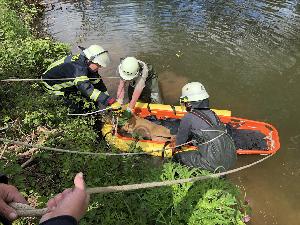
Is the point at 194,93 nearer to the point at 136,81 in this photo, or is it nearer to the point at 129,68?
the point at 129,68

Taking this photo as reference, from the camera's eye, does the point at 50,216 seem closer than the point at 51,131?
Yes

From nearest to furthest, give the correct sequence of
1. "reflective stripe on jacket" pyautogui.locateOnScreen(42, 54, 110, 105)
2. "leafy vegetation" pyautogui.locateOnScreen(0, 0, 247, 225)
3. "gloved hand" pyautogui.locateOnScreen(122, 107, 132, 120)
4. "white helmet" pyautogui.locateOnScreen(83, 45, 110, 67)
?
"leafy vegetation" pyautogui.locateOnScreen(0, 0, 247, 225) → "reflective stripe on jacket" pyautogui.locateOnScreen(42, 54, 110, 105) → "white helmet" pyautogui.locateOnScreen(83, 45, 110, 67) → "gloved hand" pyautogui.locateOnScreen(122, 107, 132, 120)

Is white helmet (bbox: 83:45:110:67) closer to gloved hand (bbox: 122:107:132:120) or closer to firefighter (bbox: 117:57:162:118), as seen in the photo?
firefighter (bbox: 117:57:162:118)

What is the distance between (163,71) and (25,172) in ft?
19.0

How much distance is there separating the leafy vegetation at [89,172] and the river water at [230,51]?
4.95 ft

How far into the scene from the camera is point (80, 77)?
19.5ft

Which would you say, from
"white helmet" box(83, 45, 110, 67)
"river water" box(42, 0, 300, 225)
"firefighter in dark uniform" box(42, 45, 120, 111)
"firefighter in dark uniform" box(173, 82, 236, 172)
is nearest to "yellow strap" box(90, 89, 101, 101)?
"firefighter in dark uniform" box(42, 45, 120, 111)

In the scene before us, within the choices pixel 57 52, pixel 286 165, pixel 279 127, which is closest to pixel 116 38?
pixel 57 52

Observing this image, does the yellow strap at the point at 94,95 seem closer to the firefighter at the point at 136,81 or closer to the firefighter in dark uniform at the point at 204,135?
the firefighter at the point at 136,81

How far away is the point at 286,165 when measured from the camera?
6.49 meters

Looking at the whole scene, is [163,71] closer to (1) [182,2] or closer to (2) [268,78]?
(2) [268,78]

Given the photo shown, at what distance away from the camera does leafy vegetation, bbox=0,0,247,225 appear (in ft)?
13.4

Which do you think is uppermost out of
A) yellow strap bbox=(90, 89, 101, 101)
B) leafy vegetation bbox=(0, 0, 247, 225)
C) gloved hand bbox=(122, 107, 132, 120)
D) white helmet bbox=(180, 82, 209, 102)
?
white helmet bbox=(180, 82, 209, 102)

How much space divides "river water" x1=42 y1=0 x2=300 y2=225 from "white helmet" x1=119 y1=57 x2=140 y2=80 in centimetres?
217
